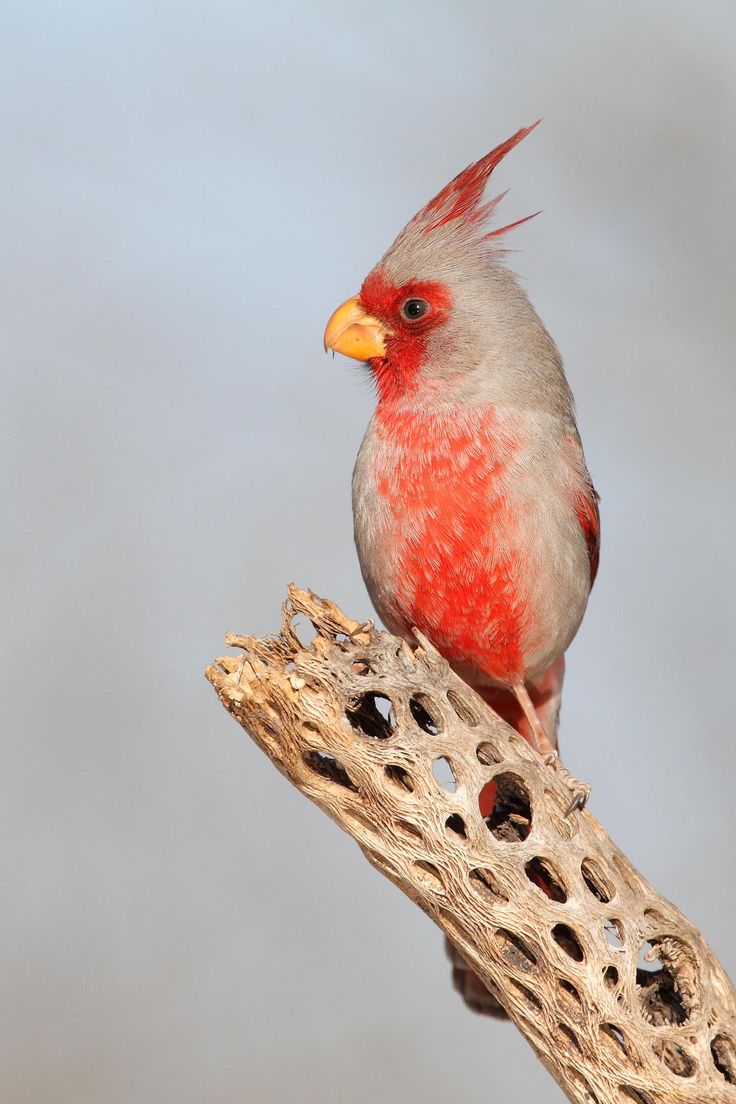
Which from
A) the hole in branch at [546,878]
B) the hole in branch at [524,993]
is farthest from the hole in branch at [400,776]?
the hole in branch at [524,993]

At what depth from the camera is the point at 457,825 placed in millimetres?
2162

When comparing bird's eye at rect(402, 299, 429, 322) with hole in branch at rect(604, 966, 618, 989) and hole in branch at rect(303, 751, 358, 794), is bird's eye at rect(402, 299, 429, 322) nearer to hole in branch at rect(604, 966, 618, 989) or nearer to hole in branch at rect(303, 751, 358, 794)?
hole in branch at rect(303, 751, 358, 794)

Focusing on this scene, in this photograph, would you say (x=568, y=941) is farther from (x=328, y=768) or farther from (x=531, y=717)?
(x=531, y=717)

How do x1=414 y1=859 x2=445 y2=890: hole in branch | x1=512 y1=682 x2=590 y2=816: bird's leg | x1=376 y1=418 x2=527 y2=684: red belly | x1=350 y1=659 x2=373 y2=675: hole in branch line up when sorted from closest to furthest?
1. x1=414 y1=859 x2=445 y2=890: hole in branch
2. x1=350 y1=659 x2=373 y2=675: hole in branch
3. x1=512 y1=682 x2=590 y2=816: bird's leg
4. x1=376 y1=418 x2=527 y2=684: red belly

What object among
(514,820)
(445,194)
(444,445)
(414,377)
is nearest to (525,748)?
(514,820)

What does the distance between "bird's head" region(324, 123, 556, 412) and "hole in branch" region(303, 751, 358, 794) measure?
0.89m

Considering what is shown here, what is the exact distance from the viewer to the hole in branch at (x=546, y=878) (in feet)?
7.14

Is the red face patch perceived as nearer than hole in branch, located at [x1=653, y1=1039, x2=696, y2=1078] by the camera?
No

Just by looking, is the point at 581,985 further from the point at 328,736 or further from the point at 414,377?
the point at 414,377

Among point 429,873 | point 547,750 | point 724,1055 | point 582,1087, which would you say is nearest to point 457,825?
point 429,873

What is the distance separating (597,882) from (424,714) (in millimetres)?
447

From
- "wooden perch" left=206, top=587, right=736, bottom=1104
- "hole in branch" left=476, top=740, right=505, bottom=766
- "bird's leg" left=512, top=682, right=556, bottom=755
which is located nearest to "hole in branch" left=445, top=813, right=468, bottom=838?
"wooden perch" left=206, top=587, right=736, bottom=1104

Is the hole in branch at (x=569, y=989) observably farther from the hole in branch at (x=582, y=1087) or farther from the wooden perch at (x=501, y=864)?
the hole in branch at (x=582, y=1087)

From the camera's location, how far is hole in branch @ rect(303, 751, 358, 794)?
2.20 meters
